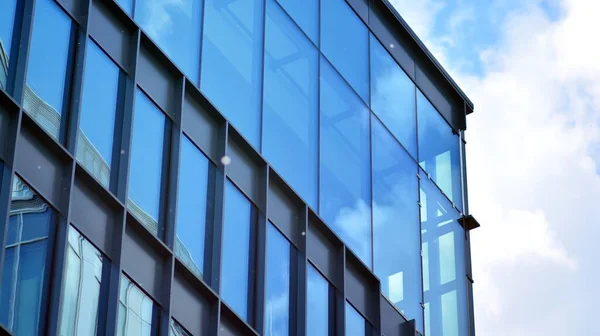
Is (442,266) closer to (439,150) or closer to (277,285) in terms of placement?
(439,150)

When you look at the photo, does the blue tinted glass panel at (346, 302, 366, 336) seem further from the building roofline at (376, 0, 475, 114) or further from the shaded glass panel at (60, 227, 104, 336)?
the building roofline at (376, 0, 475, 114)

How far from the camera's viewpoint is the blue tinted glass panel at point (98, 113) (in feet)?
63.5

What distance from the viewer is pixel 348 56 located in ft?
99.5

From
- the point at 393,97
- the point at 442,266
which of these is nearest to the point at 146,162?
the point at 393,97

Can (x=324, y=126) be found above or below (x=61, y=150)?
above

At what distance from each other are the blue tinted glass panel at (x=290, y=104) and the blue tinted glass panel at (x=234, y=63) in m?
0.45

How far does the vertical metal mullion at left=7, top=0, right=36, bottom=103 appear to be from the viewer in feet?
59.4

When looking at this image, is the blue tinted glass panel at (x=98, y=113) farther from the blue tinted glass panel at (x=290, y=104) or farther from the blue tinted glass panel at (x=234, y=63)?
the blue tinted glass panel at (x=290, y=104)

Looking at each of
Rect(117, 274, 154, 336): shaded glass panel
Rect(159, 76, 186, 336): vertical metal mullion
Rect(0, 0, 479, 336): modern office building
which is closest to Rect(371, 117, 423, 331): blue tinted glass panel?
Rect(0, 0, 479, 336): modern office building

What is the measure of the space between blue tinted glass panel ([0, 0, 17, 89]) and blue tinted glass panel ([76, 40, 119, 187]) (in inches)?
65.5

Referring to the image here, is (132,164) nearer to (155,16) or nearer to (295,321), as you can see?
(155,16)

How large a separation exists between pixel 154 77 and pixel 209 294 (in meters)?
4.08

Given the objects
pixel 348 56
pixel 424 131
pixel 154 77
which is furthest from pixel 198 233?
pixel 424 131

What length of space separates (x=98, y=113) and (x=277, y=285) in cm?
602
